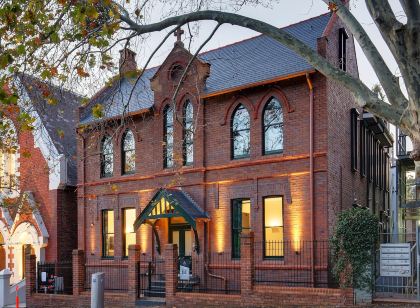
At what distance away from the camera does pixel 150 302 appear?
1927 cm

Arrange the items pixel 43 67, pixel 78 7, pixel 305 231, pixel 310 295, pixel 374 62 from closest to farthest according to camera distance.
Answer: pixel 374 62 → pixel 78 7 → pixel 43 67 → pixel 310 295 → pixel 305 231

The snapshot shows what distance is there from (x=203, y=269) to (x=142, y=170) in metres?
5.00

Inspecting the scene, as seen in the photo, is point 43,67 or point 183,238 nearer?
point 43,67

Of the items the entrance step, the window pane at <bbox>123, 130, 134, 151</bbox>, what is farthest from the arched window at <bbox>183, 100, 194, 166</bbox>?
the entrance step

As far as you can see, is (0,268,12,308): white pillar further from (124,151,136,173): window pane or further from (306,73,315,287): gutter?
(306,73,315,287): gutter

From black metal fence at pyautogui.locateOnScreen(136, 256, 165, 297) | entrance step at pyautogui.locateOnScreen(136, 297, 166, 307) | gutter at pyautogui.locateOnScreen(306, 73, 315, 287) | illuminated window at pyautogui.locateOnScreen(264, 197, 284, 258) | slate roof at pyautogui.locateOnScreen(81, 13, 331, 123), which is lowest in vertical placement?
entrance step at pyautogui.locateOnScreen(136, 297, 166, 307)

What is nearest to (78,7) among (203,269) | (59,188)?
(203,269)

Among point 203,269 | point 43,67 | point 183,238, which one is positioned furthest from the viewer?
point 183,238

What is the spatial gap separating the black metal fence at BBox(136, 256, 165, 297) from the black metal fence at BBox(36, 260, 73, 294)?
365 centimetres

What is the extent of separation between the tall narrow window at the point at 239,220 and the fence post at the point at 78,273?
5825mm

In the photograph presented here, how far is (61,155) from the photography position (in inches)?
1026

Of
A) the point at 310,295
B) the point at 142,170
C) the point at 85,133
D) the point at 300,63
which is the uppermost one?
the point at 300,63

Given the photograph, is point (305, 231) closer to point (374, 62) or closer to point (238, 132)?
point (238, 132)

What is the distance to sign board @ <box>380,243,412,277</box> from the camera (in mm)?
15555
